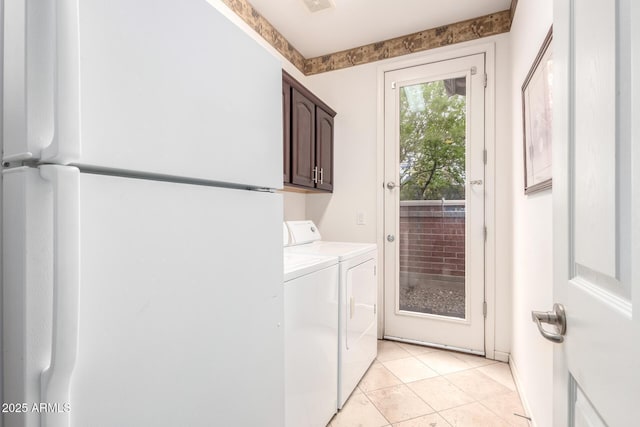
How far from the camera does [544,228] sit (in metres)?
1.42

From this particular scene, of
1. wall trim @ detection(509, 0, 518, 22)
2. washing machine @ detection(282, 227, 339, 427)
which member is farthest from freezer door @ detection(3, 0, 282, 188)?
wall trim @ detection(509, 0, 518, 22)

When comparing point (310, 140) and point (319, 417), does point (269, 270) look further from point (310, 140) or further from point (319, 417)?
point (310, 140)

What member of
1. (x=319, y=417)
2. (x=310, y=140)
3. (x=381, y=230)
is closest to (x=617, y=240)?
(x=319, y=417)

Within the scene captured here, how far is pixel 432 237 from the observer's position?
2662mm

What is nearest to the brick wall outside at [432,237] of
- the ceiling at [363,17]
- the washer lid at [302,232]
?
the washer lid at [302,232]

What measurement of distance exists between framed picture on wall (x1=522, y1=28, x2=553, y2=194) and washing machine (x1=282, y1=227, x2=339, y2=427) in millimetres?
1106

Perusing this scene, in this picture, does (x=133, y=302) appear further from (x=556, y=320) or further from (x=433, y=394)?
(x=433, y=394)

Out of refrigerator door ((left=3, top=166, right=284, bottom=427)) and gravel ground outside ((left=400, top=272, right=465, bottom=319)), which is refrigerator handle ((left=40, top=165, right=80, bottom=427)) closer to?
refrigerator door ((left=3, top=166, right=284, bottom=427))

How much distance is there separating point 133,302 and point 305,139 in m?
1.95

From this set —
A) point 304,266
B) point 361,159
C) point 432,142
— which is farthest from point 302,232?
point 432,142

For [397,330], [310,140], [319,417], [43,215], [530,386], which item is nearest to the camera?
[43,215]

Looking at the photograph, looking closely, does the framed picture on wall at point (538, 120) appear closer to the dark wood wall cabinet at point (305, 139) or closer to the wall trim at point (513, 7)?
the wall trim at point (513, 7)

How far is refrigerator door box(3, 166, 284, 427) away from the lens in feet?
1.50

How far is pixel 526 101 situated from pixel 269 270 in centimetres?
176
